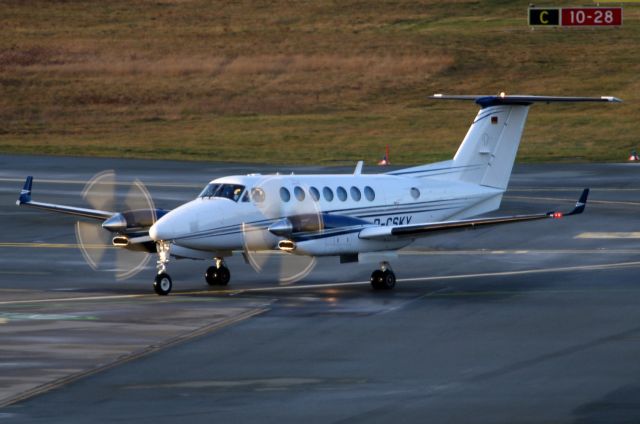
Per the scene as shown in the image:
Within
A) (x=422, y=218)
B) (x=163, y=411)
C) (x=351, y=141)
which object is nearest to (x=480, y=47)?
(x=351, y=141)

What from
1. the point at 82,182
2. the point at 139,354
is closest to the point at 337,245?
the point at 139,354

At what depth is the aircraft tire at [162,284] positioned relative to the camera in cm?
2933

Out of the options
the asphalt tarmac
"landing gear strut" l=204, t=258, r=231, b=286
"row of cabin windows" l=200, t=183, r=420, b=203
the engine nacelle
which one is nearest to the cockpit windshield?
"row of cabin windows" l=200, t=183, r=420, b=203

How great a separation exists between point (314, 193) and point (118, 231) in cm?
470

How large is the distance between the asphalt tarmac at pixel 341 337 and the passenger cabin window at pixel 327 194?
6.82ft

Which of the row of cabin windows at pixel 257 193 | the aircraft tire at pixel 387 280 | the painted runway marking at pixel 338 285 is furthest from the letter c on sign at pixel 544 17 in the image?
the aircraft tire at pixel 387 280

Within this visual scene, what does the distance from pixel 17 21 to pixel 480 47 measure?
4139cm

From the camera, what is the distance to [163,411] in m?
18.1

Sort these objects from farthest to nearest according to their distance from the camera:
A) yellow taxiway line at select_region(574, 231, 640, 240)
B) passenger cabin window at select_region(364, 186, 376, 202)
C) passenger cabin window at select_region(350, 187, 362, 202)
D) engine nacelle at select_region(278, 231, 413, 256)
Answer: yellow taxiway line at select_region(574, 231, 640, 240) < passenger cabin window at select_region(364, 186, 376, 202) < passenger cabin window at select_region(350, 187, 362, 202) < engine nacelle at select_region(278, 231, 413, 256)

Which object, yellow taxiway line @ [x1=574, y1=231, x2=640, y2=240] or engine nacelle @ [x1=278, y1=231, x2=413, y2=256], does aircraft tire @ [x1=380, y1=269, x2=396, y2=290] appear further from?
yellow taxiway line @ [x1=574, y1=231, x2=640, y2=240]

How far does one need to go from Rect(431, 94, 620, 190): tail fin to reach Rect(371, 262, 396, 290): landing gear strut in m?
5.35

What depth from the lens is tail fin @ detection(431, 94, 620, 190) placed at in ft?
113

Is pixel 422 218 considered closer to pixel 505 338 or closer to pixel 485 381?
pixel 505 338

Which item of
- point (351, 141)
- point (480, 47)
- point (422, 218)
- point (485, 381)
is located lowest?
point (485, 381)
